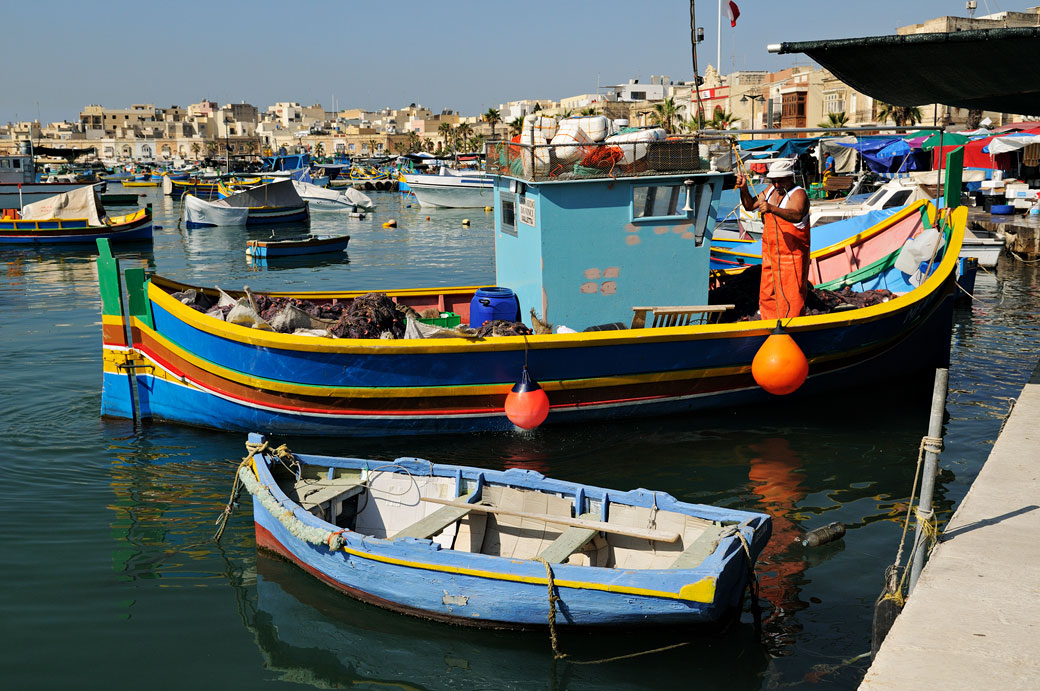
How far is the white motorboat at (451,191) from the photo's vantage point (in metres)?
57.7

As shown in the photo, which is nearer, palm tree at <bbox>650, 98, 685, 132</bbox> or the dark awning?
the dark awning

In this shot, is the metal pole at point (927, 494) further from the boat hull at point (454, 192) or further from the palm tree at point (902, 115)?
the boat hull at point (454, 192)

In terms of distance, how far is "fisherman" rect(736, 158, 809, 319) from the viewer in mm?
11336

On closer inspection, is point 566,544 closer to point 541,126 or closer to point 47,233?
point 541,126

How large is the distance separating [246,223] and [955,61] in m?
42.7

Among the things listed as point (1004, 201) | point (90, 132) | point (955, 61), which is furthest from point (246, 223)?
point (90, 132)

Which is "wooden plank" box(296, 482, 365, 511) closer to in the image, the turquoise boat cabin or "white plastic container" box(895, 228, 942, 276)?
the turquoise boat cabin

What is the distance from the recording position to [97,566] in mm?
7977

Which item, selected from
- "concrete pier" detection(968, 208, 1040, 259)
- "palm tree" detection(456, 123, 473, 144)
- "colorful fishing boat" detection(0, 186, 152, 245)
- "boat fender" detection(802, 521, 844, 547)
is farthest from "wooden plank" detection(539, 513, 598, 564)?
"palm tree" detection(456, 123, 473, 144)

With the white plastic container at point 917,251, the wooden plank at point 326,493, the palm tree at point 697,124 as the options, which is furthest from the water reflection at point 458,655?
the white plastic container at point 917,251

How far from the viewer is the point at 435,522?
7191 mm

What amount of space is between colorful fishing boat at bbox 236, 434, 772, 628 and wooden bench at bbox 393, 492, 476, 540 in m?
0.01

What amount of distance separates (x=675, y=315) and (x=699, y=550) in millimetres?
5462

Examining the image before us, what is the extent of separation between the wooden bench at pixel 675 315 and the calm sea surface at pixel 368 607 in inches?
47.7
